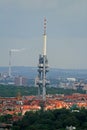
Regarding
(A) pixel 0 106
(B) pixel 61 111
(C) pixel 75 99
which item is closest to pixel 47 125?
(B) pixel 61 111

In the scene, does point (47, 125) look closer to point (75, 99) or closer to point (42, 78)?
point (75, 99)

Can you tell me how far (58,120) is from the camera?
45844 millimetres

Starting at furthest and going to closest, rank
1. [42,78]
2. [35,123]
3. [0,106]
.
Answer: [42,78] → [0,106] → [35,123]

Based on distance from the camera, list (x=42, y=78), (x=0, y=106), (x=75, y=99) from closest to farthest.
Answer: (x=0, y=106) < (x=75, y=99) < (x=42, y=78)

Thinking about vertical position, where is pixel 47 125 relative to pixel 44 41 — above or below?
below

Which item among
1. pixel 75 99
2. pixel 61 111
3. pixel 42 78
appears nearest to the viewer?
pixel 61 111

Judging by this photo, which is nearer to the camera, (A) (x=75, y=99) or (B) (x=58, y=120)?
(B) (x=58, y=120)

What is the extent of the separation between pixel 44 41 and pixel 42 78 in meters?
4.86

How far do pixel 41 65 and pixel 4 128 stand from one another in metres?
52.5

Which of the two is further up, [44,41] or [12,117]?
[44,41]

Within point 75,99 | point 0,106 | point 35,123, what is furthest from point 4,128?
point 75,99

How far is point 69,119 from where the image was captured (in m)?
45.2

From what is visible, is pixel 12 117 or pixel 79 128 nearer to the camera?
pixel 79 128

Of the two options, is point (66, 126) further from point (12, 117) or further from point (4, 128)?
point (12, 117)
